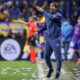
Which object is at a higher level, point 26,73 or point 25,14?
point 25,14

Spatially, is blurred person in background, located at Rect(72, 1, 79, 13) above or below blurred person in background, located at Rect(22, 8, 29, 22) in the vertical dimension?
above

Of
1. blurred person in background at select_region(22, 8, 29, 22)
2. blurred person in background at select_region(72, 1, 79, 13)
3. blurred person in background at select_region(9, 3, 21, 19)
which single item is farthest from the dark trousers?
blurred person in background at select_region(9, 3, 21, 19)

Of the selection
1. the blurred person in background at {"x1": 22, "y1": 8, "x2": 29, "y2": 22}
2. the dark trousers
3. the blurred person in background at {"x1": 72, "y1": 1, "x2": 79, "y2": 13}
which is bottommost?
the dark trousers

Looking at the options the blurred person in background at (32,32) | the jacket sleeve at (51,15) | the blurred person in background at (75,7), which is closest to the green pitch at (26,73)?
the jacket sleeve at (51,15)

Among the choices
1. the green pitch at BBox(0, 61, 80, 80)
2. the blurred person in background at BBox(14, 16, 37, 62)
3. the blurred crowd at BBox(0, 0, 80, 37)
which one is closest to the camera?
the green pitch at BBox(0, 61, 80, 80)

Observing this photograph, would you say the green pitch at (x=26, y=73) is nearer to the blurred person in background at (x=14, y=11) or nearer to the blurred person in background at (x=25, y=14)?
the blurred person in background at (x=25, y=14)

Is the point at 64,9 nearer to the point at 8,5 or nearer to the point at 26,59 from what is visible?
the point at 8,5

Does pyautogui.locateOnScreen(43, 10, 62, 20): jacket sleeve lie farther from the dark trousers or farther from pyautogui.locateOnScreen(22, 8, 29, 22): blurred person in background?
pyautogui.locateOnScreen(22, 8, 29, 22): blurred person in background

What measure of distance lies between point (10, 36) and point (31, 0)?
4836mm

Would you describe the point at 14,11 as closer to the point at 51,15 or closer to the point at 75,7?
the point at 75,7

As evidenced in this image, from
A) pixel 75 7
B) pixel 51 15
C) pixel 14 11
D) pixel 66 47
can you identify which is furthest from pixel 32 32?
pixel 75 7

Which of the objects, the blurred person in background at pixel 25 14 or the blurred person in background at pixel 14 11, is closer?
the blurred person in background at pixel 25 14

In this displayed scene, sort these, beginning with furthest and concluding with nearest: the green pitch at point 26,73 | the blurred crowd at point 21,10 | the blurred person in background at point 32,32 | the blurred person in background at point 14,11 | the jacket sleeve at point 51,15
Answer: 1. the blurred person in background at point 14,11
2. the blurred crowd at point 21,10
3. the blurred person in background at point 32,32
4. the green pitch at point 26,73
5. the jacket sleeve at point 51,15

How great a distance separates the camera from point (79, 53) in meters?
12.4
